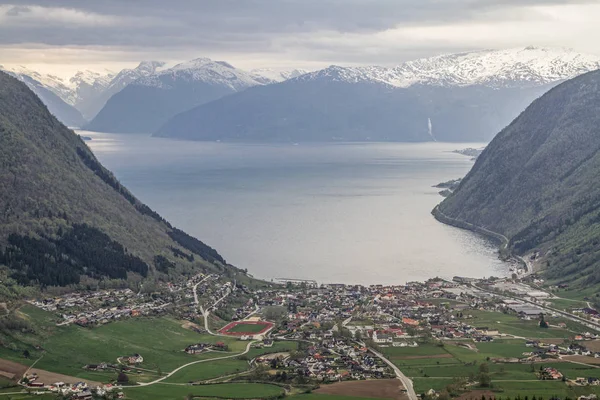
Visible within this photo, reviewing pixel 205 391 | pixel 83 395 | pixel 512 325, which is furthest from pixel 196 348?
pixel 512 325

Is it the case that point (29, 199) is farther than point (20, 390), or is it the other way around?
point (29, 199)

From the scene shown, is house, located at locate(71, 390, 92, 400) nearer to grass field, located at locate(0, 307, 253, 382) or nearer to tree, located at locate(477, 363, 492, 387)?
grass field, located at locate(0, 307, 253, 382)

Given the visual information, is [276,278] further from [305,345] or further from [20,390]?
[20,390]

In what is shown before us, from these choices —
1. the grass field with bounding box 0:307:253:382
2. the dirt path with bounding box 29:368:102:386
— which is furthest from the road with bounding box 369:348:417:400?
the dirt path with bounding box 29:368:102:386

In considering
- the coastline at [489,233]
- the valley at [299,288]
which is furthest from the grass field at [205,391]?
the coastline at [489,233]

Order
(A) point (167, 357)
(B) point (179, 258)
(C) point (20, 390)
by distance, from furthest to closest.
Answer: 1. (B) point (179, 258)
2. (A) point (167, 357)
3. (C) point (20, 390)

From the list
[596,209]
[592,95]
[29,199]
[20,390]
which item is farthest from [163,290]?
[592,95]

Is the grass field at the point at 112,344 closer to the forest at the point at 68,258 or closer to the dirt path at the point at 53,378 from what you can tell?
the dirt path at the point at 53,378

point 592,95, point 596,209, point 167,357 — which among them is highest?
point 592,95
